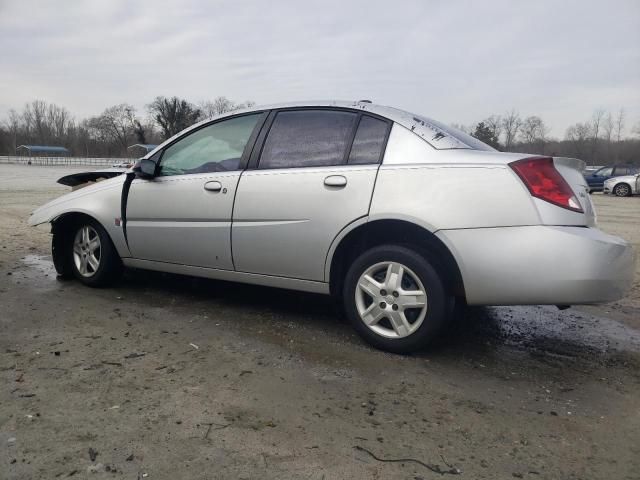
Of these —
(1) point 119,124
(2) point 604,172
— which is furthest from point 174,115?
(2) point 604,172

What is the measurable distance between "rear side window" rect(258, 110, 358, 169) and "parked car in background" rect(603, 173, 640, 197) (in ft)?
79.4

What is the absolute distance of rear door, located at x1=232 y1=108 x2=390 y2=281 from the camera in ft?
10.9

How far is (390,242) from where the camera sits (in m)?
3.36

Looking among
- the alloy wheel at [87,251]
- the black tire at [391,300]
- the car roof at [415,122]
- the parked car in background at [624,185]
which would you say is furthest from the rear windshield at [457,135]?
the parked car in background at [624,185]

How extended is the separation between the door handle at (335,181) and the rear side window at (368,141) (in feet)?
0.45

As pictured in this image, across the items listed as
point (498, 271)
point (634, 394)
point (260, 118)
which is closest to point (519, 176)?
point (498, 271)

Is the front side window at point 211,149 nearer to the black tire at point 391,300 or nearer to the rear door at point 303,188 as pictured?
the rear door at point 303,188

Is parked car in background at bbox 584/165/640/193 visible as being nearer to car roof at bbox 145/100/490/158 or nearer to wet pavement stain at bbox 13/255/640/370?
wet pavement stain at bbox 13/255/640/370

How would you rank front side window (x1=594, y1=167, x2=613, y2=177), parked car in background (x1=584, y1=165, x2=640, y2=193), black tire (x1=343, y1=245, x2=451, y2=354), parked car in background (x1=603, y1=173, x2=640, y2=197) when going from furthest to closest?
front side window (x1=594, y1=167, x2=613, y2=177) < parked car in background (x1=584, y1=165, x2=640, y2=193) < parked car in background (x1=603, y1=173, x2=640, y2=197) < black tire (x1=343, y1=245, x2=451, y2=354)

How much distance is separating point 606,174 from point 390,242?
26.9 meters


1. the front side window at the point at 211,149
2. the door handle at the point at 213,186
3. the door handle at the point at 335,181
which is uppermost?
the front side window at the point at 211,149

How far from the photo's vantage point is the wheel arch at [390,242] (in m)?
3.14

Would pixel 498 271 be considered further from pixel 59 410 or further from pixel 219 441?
pixel 59 410

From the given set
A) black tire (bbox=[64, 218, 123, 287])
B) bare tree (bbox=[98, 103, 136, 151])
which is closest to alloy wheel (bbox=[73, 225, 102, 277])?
black tire (bbox=[64, 218, 123, 287])
